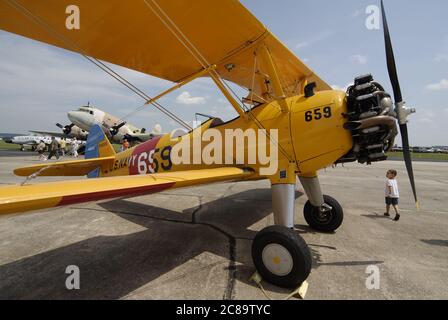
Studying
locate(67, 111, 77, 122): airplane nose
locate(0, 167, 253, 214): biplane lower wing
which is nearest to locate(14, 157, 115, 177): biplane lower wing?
locate(0, 167, 253, 214): biplane lower wing

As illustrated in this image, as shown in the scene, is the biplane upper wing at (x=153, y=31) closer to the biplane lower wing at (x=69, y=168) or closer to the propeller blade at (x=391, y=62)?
the propeller blade at (x=391, y=62)

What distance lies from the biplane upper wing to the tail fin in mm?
3354

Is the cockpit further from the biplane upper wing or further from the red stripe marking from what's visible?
the red stripe marking

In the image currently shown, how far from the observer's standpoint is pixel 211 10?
292 cm

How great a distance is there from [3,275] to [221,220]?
3208 millimetres

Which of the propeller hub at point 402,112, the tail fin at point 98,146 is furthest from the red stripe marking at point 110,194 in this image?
Result: the tail fin at point 98,146

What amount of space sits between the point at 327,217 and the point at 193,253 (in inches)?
95.9

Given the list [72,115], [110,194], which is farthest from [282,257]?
[72,115]

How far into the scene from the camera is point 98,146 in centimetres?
674

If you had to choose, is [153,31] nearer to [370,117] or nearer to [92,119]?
[370,117]

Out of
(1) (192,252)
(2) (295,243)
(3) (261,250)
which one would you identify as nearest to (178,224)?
(1) (192,252)

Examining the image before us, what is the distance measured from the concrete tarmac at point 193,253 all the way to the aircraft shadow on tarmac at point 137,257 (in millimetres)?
13

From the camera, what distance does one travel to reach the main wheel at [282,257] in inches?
95.0

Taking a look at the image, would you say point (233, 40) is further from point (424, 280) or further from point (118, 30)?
point (424, 280)
